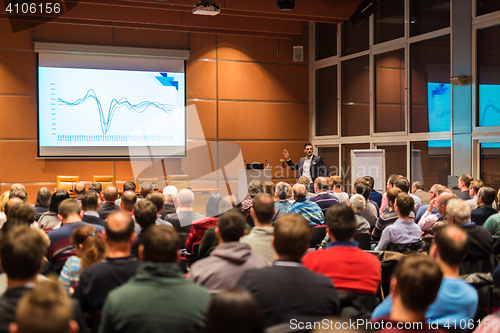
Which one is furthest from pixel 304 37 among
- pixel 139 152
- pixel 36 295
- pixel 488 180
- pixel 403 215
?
pixel 36 295

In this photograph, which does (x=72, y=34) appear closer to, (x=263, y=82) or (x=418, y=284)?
(x=263, y=82)

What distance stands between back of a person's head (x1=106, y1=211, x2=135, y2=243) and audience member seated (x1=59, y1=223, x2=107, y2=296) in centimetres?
26

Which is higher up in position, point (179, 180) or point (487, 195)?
point (487, 195)

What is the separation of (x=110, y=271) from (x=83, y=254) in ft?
1.26

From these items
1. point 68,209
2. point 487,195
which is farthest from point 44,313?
point 487,195

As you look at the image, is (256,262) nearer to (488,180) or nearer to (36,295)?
(36,295)

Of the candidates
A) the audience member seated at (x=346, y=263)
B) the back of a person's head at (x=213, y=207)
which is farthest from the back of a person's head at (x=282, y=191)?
the audience member seated at (x=346, y=263)

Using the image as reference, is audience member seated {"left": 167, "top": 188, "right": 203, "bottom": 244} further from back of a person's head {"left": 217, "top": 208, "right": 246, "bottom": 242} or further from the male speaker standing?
the male speaker standing

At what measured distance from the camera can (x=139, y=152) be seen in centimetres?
913

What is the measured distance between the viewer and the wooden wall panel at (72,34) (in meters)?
8.45

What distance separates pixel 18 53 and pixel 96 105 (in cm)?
170

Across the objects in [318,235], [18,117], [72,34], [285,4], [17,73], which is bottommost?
[318,235]

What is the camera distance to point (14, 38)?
27.2ft

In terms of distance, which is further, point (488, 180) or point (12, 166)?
point (12, 166)
